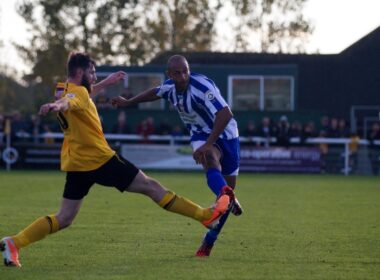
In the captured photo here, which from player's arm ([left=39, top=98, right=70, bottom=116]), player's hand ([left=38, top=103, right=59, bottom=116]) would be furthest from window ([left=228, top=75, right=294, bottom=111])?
player's hand ([left=38, top=103, right=59, bottom=116])

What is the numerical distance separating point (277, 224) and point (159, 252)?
3.66 meters

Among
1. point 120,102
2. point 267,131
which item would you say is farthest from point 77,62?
point 267,131

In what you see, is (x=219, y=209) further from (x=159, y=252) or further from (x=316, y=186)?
(x=316, y=186)

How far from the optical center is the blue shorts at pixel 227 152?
1043 cm

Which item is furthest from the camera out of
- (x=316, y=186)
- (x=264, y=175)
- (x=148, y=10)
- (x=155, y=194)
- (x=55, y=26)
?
(x=148, y=10)

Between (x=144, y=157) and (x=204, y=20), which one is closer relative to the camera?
(x=144, y=157)

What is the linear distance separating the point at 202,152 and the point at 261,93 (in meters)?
25.9

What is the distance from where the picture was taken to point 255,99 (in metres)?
35.7

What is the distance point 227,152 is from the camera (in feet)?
34.6

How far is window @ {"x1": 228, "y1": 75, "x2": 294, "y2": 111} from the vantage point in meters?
35.5

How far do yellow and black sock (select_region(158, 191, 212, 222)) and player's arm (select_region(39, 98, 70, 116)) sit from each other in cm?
144

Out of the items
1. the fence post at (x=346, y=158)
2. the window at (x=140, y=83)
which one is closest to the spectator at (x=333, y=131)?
the fence post at (x=346, y=158)

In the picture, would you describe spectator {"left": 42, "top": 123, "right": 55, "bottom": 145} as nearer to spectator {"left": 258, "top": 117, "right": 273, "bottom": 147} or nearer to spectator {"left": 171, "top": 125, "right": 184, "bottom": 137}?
spectator {"left": 171, "top": 125, "right": 184, "bottom": 137}

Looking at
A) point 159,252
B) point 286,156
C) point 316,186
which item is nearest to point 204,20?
point 286,156
